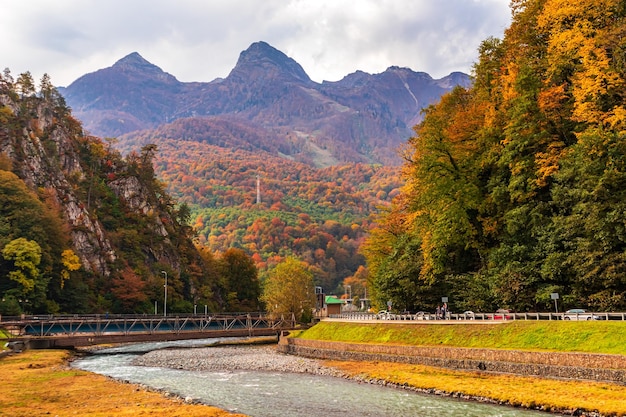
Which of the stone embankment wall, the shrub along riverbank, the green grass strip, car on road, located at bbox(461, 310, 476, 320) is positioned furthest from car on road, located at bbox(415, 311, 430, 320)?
the stone embankment wall

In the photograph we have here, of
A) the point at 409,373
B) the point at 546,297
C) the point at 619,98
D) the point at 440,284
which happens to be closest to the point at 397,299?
the point at 440,284

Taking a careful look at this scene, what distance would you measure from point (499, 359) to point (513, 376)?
9.39ft

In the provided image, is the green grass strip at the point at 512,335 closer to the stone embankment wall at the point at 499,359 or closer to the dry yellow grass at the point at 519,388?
the stone embankment wall at the point at 499,359

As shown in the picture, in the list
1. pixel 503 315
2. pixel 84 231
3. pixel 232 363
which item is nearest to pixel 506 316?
pixel 503 315

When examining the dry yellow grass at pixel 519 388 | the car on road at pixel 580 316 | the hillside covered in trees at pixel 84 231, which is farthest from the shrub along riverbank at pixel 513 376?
the hillside covered in trees at pixel 84 231

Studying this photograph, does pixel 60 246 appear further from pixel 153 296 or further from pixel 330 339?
pixel 330 339

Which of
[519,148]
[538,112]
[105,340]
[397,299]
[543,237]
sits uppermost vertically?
[538,112]

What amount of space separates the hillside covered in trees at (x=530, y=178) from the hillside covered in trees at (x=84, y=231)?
5977 cm

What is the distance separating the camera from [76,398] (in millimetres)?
30078

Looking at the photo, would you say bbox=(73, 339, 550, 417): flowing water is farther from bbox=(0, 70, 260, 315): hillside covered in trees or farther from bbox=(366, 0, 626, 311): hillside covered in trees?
bbox=(0, 70, 260, 315): hillside covered in trees

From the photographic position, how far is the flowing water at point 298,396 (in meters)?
26.7

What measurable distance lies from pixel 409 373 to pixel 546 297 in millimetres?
15189

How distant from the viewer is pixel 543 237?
46844 mm

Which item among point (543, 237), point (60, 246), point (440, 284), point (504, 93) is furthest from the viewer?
point (60, 246)
